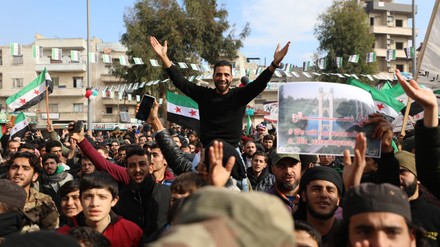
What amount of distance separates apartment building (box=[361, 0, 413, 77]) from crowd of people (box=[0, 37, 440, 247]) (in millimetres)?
59044

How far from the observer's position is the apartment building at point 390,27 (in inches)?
2442

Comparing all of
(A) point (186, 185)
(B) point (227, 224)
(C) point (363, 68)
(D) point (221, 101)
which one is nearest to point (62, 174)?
(D) point (221, 101)

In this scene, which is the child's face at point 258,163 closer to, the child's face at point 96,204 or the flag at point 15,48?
the child's face at point 96,204

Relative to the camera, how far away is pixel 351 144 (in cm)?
349

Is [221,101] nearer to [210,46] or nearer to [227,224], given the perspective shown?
[227,224]

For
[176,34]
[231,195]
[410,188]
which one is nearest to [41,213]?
[410,188]

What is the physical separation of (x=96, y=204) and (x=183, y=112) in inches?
277

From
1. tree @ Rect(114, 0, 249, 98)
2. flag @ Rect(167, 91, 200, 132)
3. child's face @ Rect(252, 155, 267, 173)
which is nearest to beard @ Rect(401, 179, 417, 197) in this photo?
child's face @ Rect(252, 155, 267, 173)

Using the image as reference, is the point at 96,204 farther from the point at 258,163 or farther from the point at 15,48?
the point at 15,48

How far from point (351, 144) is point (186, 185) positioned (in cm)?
109

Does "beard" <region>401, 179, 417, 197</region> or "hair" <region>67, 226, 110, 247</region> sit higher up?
"beard" <region>401, 179, 417, 197</region>

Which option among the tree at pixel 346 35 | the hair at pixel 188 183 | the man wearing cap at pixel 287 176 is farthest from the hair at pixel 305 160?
the tree at pixel 346 35

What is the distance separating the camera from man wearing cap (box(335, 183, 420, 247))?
2178 millimetres

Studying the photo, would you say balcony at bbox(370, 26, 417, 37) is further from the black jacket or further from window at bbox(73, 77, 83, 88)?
the black jacket
